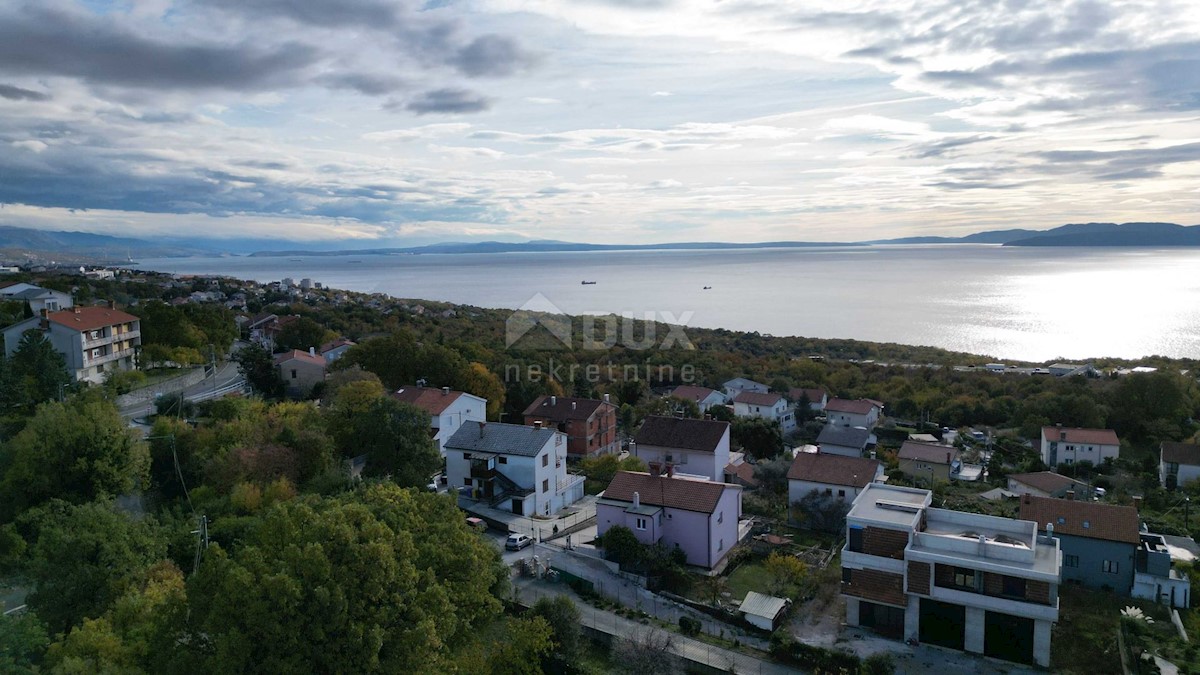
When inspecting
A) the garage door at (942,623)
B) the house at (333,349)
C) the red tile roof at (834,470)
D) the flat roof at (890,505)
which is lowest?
the garage door at (942,623)

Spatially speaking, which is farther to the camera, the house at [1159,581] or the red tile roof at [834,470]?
the red tile roof at [834,470]

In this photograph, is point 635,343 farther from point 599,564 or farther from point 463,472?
point 599,564

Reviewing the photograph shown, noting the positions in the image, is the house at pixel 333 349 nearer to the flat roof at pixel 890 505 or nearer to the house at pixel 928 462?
the house at pixel 928 462

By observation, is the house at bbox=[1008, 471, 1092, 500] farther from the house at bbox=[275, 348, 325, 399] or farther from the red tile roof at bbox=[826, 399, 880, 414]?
the house at bbox=[275, 348, 325, 399]

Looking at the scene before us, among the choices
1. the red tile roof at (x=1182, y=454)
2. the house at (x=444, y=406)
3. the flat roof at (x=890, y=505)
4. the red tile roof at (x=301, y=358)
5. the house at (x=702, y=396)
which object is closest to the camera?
the flat roof at (x=890, y=505)

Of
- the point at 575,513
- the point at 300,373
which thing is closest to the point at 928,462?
the point at 575,513

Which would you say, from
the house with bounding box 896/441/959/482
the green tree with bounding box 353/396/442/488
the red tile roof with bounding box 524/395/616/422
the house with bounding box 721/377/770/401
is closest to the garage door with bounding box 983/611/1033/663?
the house with bounding box 896/441/959/482

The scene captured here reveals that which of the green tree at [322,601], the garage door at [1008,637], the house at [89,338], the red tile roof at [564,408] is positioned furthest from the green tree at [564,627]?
the house at [89,338]
